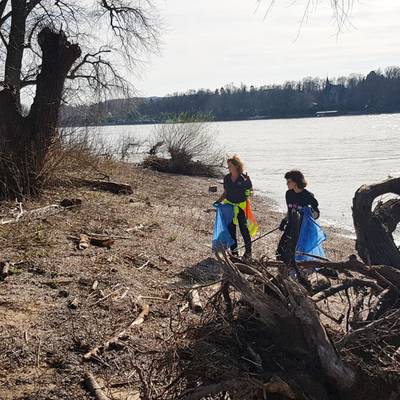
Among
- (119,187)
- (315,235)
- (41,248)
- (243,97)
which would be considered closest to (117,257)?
(41,248)

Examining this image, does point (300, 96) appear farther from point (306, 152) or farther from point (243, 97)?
point (306, 152)

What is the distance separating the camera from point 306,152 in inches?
1638

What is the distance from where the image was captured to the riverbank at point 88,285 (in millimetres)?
4117

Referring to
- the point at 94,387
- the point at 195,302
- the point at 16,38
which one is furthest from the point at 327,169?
the point at 94,387

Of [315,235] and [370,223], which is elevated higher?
[370,223]

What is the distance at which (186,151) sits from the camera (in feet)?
92.4

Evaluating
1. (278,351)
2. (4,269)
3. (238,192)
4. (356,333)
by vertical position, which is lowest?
(4,269)

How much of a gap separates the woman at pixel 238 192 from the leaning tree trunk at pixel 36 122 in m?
4.31

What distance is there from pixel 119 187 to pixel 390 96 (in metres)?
111

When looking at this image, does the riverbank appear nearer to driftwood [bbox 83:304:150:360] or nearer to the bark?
driftwood [bbox 83:304:150:360]

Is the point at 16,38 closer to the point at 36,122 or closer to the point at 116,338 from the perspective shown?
the point at 36,122

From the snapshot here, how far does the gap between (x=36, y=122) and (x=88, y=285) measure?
242 inches

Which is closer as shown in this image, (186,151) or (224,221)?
(224,221)

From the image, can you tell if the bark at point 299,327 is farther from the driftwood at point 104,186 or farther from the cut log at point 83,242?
the driftwood at point 104,186
